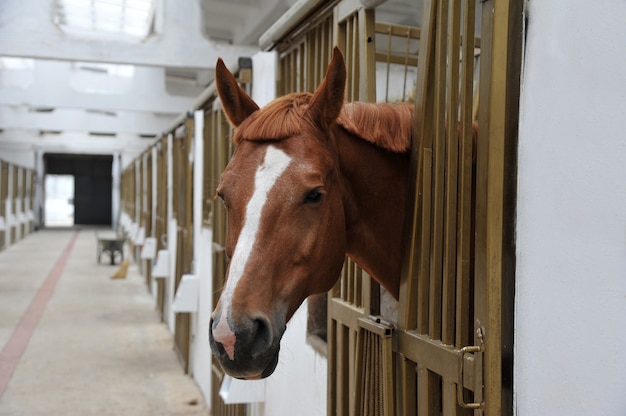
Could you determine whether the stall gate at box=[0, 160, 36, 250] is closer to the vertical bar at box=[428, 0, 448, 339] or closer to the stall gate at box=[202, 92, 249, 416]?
the stall gate at box=[202, 92, 249, 416]

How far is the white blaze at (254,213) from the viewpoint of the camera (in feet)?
4.72

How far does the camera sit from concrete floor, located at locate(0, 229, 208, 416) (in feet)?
16.9

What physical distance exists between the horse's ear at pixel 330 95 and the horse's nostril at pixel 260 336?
56 cm

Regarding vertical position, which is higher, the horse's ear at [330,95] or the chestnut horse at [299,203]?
the horse's ear at [330,95]

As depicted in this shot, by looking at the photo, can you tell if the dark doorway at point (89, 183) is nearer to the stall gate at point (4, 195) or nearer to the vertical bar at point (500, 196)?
the stall gate at point (4, 195)

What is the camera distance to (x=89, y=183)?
3148 cm

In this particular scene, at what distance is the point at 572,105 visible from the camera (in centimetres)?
127

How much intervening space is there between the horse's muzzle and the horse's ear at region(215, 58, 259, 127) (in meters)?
0.65

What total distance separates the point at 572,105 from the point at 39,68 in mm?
12093

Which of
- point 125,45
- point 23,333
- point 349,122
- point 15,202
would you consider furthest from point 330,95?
point 15,202

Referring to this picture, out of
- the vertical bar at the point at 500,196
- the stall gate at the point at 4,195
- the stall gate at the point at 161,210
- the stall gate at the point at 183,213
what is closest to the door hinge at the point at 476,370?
the vertical bar at the point at 500,196

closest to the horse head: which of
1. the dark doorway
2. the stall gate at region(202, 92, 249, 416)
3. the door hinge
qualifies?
the door hinge

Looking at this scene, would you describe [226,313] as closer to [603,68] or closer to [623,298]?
[623,298]

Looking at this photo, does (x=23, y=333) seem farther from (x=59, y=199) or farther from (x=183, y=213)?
(x=59, y=199)
